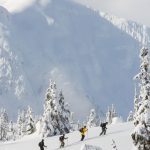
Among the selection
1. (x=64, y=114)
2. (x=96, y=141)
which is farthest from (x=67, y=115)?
(x=96, y=141)

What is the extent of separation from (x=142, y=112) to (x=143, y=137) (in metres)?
1.75

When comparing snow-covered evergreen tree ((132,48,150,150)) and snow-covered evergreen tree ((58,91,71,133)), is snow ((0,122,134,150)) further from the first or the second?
snow-covered evergreen tree ((132,48,150,150))

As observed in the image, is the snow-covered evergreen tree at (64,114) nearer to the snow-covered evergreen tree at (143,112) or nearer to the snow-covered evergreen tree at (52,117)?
the snow-covered evergreen tree at (52,117)

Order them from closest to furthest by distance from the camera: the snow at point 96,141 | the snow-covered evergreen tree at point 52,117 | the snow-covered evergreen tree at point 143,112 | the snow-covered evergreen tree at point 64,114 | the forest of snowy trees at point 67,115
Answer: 1. the snow-covered evergreen tree at point 143,112
2. the forest of snowy trees at point 67,115
3. the snow at point 96,141
4. the snow-covered evergreen tree at point 52,117
5. the snow-covered evergreen tree at point 64,114

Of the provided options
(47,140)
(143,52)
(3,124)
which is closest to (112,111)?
(3,124)

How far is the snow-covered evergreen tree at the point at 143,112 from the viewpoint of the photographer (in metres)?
38.8

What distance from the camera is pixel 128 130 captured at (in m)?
71.1

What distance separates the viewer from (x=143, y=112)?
1549 inches

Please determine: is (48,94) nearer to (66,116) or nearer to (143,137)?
(66,116)

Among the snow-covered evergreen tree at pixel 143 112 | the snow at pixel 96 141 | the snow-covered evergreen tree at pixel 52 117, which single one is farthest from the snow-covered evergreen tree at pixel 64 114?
the snow-covered evergreen tree at pixel 143 112

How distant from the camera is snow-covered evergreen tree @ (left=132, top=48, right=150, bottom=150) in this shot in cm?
3878

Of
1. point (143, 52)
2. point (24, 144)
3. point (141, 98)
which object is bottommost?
point (24, 144)

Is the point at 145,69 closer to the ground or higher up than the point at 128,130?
higher up

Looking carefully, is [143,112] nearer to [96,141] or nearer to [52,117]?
[96,141]
